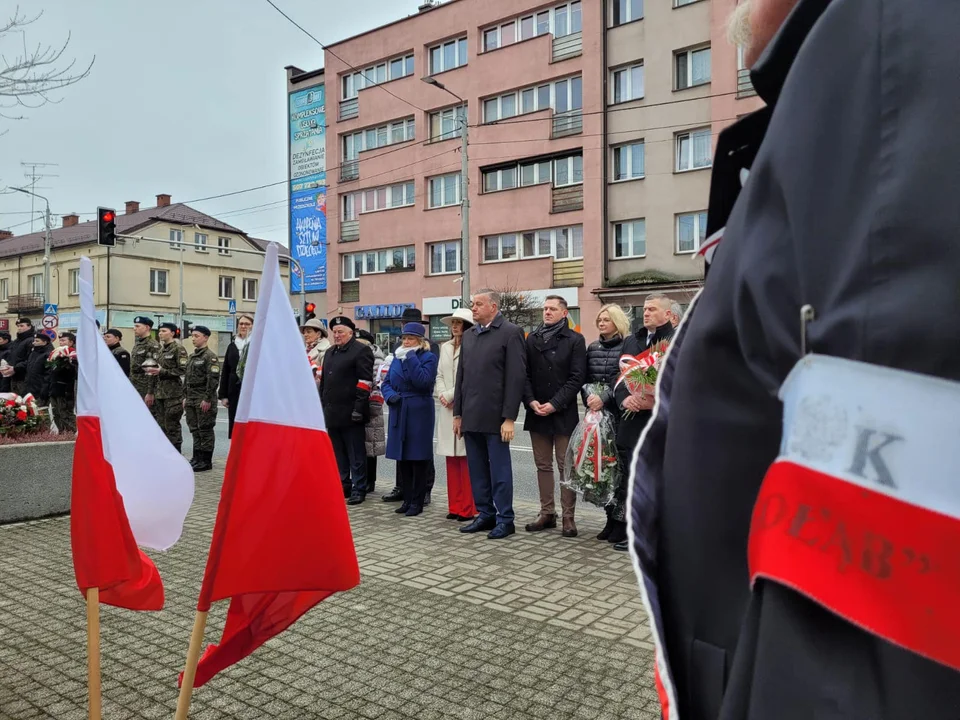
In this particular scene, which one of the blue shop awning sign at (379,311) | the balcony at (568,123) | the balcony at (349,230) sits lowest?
the blue shop awning sign at (379,311)

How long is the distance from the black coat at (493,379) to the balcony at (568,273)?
22.6 meters

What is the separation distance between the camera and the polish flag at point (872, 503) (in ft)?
2.26

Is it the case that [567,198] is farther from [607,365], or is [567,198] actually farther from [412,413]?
[607,365]

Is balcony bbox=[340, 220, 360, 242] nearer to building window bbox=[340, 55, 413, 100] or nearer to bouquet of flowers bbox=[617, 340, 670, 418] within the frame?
building window bbox=[340, 55, 413, 100]

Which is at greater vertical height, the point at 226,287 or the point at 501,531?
the point at 226,287

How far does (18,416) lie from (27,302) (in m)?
60.7

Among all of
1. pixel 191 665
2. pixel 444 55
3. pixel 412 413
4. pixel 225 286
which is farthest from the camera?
pixel 225 286

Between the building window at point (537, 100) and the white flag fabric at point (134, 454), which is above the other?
the building window at point (537, 100)

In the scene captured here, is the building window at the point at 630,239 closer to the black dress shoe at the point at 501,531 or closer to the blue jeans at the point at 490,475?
the blue jeans at the point at 490,475

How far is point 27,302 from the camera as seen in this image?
197ft

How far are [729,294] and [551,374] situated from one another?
6.06m

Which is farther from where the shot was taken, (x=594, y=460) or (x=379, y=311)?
(x=379, y=311)

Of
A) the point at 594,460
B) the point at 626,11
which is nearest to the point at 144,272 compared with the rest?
→ the point at 626,11

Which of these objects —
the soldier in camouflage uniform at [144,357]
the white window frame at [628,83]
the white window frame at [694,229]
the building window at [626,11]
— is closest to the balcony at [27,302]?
the white window frame at [628,83]
